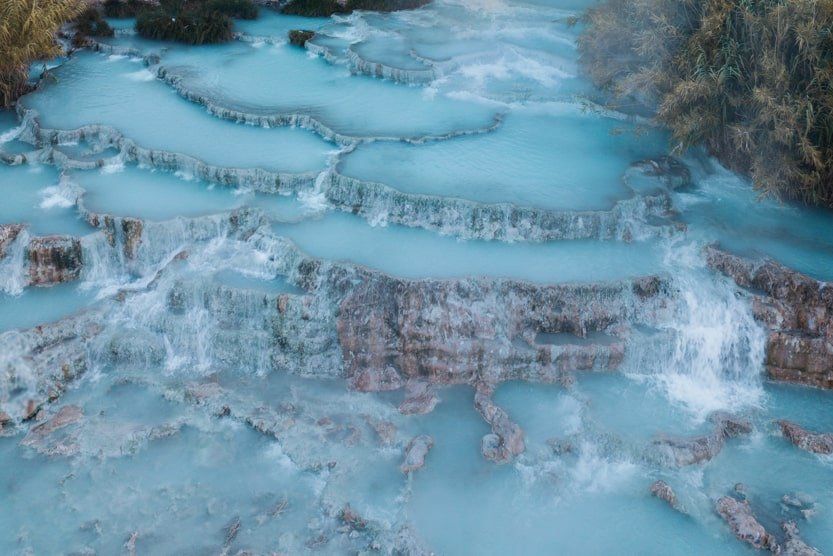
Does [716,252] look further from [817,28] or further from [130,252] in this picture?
[130,252]

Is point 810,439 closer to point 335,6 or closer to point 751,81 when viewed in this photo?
point 751,81

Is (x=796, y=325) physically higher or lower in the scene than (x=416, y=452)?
higher

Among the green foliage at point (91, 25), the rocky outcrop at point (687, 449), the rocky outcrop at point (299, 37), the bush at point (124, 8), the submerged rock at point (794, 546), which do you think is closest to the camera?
the submerged rock at point (794, 546)

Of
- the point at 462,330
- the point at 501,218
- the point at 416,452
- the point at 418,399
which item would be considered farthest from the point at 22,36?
the point at 416,452

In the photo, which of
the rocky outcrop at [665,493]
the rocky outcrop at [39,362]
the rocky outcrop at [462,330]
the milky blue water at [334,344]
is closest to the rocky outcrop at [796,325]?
the milky blue water at [334,344]

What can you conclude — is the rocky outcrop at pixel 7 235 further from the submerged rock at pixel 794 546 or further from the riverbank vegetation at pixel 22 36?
the submerged rock at pixel 794 546
